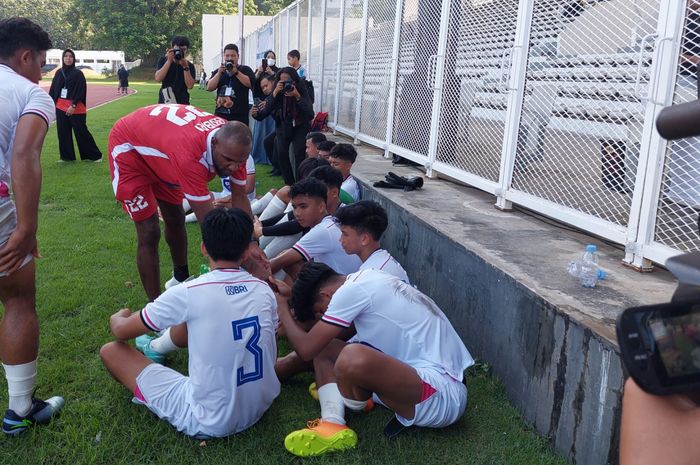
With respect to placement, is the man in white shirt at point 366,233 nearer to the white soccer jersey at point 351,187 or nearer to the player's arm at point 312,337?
the player's arm at point 312,337

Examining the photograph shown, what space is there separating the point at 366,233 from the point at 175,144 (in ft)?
4.60

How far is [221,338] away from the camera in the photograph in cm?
270

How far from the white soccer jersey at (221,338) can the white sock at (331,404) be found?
345mm

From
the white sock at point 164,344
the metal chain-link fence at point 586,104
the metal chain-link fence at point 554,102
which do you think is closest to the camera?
the metal chain-link fence at point 554,102

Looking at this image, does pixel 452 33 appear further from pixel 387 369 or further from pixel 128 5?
pixel 128 5

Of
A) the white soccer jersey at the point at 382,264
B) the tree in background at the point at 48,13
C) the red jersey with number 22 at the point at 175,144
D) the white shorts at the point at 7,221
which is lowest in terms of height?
the white soccer jersey at the point at 382,264

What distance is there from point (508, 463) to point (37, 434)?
7.01 ft

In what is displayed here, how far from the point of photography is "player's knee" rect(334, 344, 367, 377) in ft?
8.76

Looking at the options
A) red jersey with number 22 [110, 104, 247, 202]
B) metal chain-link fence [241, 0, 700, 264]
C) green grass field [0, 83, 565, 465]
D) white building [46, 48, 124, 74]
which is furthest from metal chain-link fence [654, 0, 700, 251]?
white building [46, 48, 124, 74]

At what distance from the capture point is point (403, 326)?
9.53 ft

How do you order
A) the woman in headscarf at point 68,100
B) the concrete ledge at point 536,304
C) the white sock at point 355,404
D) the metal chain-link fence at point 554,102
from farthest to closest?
the woman in headscarf at point 68,100 < the metal chain-link fence at point 554,102 < the white sock at point 355,404 < the concrete ledge at point 536,304

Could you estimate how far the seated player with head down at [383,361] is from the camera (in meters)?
2.70

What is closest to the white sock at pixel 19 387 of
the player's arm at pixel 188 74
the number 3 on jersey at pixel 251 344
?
the number 3 on jersey at pixel 251 344

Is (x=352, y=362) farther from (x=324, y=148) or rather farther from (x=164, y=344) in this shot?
(x=324, y=148)
